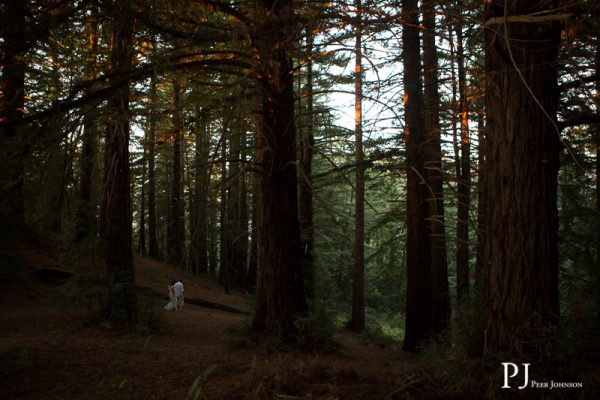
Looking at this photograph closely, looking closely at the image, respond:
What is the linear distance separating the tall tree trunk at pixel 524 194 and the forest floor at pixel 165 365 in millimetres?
1031

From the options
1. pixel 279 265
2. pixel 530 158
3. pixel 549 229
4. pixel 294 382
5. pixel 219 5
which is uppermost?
pixel 219 5

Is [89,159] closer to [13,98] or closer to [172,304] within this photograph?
[13,98]

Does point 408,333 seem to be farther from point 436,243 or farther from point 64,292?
point 64,292

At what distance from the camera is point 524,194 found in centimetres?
402

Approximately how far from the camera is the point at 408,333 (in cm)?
1048

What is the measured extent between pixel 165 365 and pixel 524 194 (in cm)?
559

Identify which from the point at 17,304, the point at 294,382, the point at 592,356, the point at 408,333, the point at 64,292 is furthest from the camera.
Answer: the point at 17,304

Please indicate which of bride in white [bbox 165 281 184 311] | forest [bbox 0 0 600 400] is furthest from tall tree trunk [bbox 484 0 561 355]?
bride in white [bbox 165 281 184 311]

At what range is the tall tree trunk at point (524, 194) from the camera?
3.93 m

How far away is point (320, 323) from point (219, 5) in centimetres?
541

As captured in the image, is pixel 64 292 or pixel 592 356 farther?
pixel 64 292

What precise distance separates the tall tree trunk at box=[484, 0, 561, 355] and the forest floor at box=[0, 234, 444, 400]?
1.03m

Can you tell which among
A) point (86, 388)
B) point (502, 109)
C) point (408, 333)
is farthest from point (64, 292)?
point (502, 109)

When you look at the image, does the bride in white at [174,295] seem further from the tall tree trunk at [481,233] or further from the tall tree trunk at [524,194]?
the tall tree trunk at [524,194]
